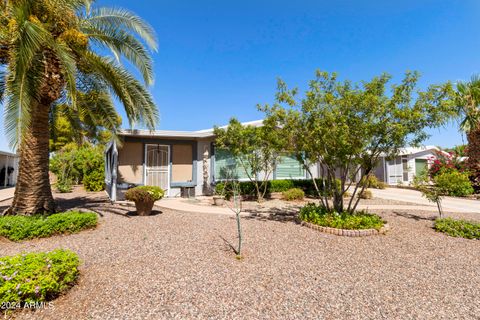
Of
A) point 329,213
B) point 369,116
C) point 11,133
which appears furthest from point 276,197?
point 11,133

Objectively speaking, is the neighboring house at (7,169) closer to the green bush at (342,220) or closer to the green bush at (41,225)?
the green bush at (41,225)

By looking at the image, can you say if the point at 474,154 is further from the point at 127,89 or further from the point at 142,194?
the point at 127,89

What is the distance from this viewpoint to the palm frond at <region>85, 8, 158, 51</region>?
697cm

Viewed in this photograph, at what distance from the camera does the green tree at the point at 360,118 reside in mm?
5504

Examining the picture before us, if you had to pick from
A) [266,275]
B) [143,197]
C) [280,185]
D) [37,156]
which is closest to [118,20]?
[37,156]

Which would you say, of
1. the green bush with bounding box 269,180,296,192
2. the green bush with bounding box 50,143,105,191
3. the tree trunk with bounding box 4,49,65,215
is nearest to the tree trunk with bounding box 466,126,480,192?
the green bush with bounding box 269,180,296,192

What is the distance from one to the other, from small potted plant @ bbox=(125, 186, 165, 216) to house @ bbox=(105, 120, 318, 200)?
3.62 m

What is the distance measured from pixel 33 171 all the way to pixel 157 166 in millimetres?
5973

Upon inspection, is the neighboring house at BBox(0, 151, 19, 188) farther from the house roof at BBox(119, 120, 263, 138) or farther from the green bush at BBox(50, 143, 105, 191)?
the house roof at BBox(119, 120, 263, 138)

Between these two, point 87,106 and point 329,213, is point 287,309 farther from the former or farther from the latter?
point 87,106

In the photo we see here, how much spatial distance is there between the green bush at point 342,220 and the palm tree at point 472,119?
9167 millimetres

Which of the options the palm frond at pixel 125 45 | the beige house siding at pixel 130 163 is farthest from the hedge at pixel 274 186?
the palm frond at pixel 125 45

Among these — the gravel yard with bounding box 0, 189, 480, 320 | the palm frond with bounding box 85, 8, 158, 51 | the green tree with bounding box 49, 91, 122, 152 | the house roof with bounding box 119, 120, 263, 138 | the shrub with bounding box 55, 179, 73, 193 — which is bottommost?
the gravel yard with bounding box 0, 189, 480, 320

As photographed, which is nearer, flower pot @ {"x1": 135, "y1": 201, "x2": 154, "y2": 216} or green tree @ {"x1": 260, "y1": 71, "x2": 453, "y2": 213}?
green tree @ {"x1": 260, "y1": 71, "x2": 453, "y2": 213}
